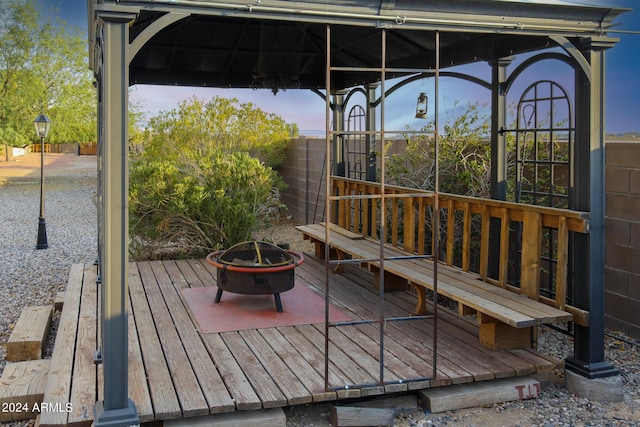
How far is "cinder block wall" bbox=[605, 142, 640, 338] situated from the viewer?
5.31m

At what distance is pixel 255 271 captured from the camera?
16.8ft

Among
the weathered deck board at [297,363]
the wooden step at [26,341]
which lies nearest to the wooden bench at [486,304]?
the weathered deck board at [297,363]

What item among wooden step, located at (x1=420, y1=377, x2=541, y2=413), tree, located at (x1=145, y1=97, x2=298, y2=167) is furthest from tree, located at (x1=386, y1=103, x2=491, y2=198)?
tree, located at (x1=145, y1=97, x2=298, y2=167)

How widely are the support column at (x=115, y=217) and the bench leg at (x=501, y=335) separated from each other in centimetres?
240

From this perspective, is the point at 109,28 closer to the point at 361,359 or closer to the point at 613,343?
the point at 361,359

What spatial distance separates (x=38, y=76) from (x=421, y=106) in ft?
71.1

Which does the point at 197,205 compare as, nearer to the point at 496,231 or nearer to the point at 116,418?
the point at 496,231

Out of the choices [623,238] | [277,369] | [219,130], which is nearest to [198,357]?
[277,369]

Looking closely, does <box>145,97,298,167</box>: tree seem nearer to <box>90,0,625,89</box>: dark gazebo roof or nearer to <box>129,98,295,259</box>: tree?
<box>129,98,295,259</box>: tree

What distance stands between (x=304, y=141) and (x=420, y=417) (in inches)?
386

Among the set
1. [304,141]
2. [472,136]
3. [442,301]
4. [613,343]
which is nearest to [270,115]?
[304,141]

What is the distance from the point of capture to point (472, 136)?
7332 millimetres

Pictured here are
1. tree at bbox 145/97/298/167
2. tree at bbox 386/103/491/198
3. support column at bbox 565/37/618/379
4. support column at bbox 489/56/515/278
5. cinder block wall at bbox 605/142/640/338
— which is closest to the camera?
support column at bbox 565/37/618/379

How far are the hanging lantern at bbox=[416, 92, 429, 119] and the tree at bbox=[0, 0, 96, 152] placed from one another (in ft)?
65.9
